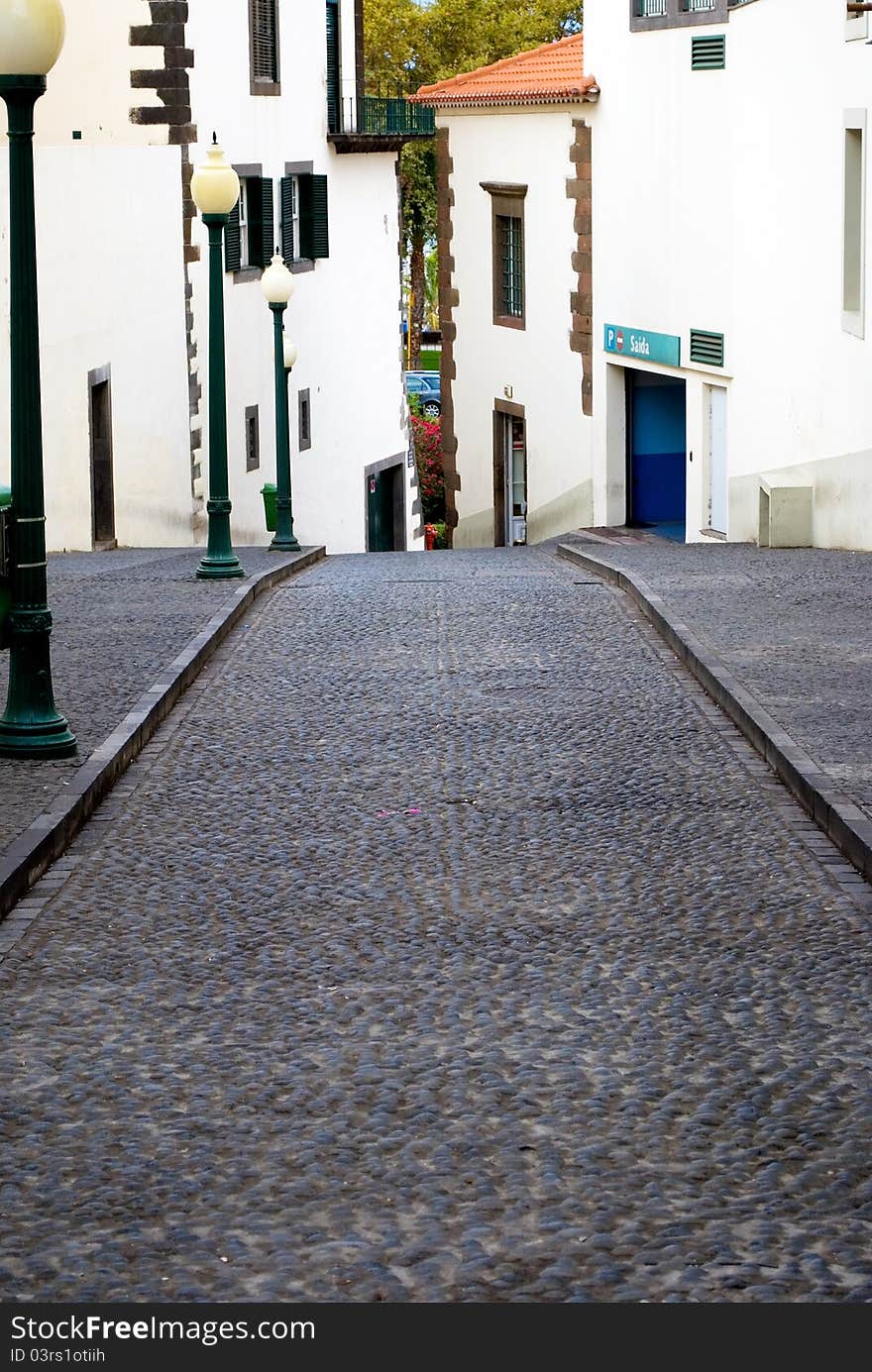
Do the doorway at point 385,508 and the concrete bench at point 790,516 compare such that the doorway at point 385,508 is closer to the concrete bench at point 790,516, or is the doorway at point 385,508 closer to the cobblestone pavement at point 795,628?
the concrete bench at point 790,516

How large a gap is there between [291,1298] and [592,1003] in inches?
84.6

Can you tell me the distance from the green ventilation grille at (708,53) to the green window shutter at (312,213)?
938cm

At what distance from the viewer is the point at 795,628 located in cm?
1368

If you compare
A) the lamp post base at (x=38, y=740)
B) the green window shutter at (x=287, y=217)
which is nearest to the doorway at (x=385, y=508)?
the green window shutter at (x=287, y=217)

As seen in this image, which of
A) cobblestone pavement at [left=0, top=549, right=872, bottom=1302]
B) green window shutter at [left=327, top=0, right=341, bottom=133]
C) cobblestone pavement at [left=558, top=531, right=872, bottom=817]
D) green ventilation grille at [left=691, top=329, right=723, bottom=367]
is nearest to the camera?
cobblestone pavement at [left=0, top=549, right=872, bottom=1302]

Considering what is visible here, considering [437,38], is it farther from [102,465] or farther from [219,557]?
[219,557]

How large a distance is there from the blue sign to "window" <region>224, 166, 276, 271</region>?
5.43 meters

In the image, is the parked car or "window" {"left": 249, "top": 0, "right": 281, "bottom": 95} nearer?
"window" {"left": 249, "top": 0, "right": 281, "bottom": 95}

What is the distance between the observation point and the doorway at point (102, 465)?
87.1 feet

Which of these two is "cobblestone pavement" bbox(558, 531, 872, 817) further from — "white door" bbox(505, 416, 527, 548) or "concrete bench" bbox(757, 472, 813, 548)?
"white door" bbox(505, 416, 527, 548)

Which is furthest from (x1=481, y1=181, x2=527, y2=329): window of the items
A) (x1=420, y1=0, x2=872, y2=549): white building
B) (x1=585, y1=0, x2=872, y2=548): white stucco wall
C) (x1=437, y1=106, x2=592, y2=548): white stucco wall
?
(x1=585, y1=0, x2=872, y2=548): white stucco wall

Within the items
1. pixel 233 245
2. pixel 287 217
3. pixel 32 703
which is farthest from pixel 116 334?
pixel 32 703

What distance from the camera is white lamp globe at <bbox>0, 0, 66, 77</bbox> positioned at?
9.20m

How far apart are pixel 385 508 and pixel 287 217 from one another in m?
7.78
